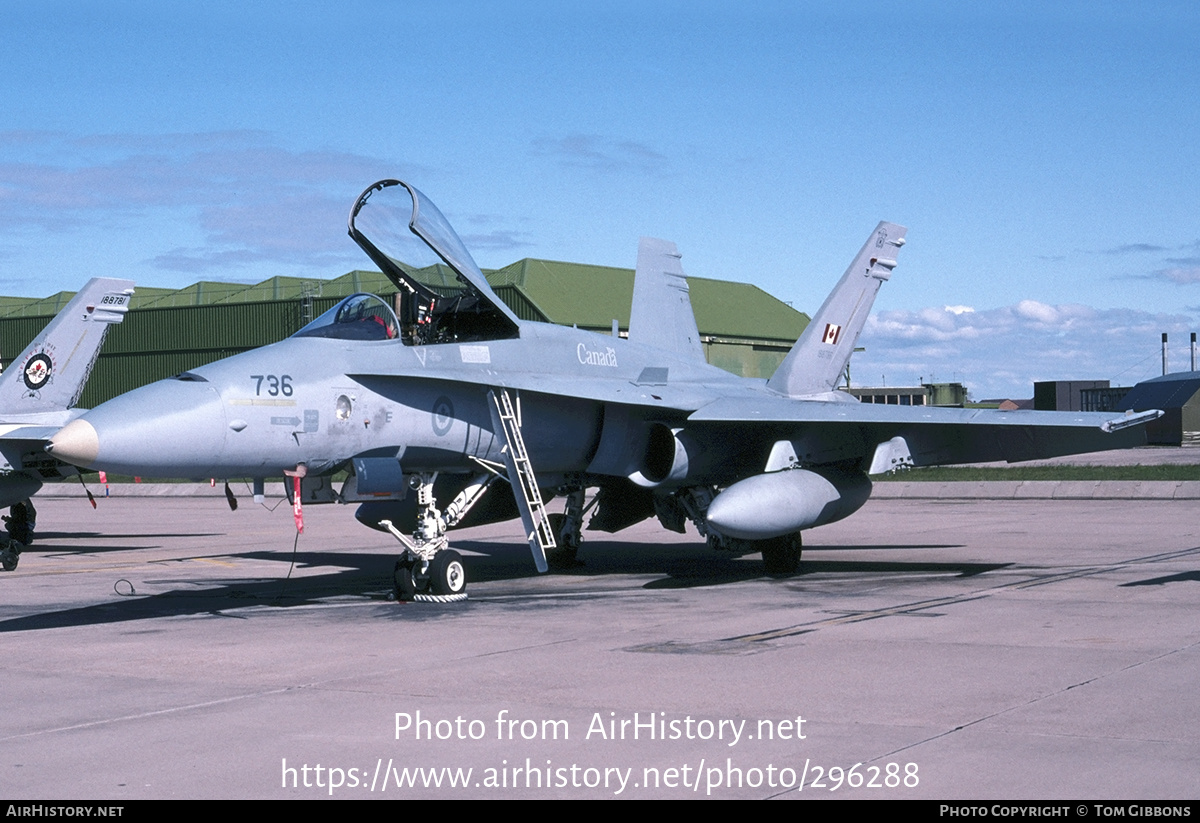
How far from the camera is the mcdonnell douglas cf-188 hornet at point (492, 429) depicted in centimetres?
1029

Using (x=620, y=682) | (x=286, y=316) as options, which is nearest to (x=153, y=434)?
(x=620, y=682)

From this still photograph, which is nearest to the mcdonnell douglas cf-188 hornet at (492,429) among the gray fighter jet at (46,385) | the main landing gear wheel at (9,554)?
the main landing gear wheel at (9,554)

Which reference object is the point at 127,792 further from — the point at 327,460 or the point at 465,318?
the point at 465,318

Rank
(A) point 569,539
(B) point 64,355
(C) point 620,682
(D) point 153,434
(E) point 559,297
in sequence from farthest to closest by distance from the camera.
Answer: (E) point 559,297 < (B) point 64,355 < (A) point 569,539 < (D) point 153,434 < (C) point 620,682

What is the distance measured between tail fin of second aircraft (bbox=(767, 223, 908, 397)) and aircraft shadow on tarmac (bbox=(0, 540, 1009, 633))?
7.85 feet

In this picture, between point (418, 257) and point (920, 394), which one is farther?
point (920, 394)

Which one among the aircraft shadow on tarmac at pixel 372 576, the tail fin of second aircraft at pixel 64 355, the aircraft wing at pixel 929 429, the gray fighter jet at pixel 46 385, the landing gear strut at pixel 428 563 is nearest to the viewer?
the aircraft shadow on tarmac at pixel 372 576

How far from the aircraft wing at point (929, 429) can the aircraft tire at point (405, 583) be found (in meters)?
3.39

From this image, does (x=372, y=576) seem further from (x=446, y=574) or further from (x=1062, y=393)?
(x=1062, y=393)

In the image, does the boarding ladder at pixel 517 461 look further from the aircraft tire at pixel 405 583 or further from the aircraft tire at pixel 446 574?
the aircraft tire at pixel 405 583

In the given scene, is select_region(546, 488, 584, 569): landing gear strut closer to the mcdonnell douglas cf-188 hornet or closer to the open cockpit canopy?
the mcdonnell douglas cf-188 hornet

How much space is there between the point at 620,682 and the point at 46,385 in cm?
1530

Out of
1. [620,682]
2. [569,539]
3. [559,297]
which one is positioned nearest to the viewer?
[620,682]

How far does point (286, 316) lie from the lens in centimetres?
5009
